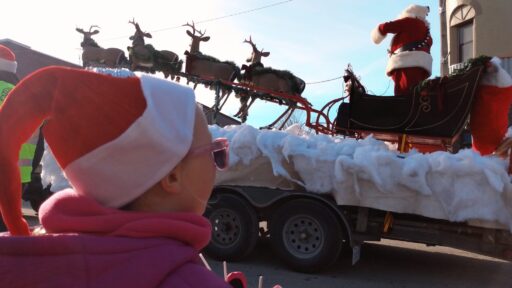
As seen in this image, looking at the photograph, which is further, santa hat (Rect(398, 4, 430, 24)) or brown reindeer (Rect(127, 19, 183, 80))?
brown reindeer (Rect(127, 19, 183, 80))

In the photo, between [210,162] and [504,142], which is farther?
[504,142]

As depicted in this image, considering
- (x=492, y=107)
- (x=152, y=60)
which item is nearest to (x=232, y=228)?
(x=492, y=107)

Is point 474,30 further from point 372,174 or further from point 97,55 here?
point 372,174

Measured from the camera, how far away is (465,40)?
60.7 ft

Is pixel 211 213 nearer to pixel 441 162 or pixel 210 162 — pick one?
pixel 441 162

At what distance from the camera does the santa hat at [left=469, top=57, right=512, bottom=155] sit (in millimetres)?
5598

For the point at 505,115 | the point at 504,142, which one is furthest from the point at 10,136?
the point at 505,115

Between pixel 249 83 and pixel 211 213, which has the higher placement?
pixel 249 83

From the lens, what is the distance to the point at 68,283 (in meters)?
0.91

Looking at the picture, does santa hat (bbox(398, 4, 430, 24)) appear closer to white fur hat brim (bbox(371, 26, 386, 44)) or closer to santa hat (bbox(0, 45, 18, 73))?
white fur hat brim (bbox(371, 26, 386, 44))

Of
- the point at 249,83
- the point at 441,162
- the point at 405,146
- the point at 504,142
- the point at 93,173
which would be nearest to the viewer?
the point at 93,173

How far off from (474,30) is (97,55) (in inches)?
518

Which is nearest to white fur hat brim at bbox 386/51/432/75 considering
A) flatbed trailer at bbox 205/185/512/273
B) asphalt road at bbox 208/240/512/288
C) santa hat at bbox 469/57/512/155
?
santa hat at bbox 469/57/512/155

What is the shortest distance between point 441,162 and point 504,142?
937mm
